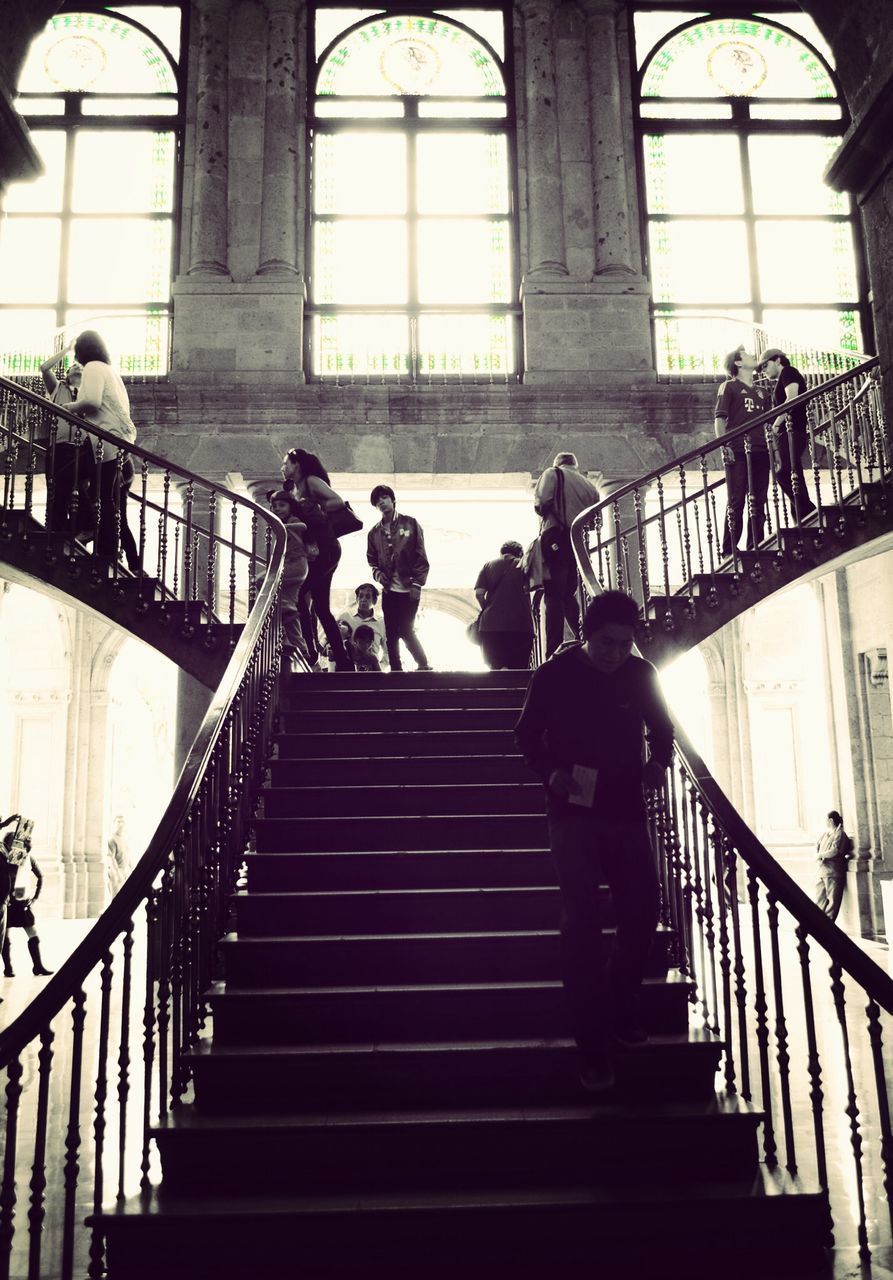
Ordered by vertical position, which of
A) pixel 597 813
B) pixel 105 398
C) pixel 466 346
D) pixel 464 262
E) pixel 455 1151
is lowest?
pixel 455 1151

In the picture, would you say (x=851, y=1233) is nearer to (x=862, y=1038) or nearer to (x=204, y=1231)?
(x=204, y=1231)

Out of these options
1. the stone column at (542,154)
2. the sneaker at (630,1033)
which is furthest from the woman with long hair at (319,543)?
the stone column at (542,154)

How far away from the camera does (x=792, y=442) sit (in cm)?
865

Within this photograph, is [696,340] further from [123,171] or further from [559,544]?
[123,171]

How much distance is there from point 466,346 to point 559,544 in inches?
254

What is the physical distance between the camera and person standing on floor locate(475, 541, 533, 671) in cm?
844

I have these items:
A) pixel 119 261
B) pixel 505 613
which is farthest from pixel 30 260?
pixel 505 613

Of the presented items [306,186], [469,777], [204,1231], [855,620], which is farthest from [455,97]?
[204,1231]

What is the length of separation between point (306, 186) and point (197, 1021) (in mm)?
12412

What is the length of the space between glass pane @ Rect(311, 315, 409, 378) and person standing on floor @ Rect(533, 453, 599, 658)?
5860 millimetres

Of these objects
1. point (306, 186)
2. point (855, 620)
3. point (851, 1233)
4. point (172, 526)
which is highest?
point (306, 186)

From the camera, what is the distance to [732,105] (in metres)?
15.0

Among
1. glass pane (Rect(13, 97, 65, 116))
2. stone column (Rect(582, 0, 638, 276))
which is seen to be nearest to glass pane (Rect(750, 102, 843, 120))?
stone column (Rect(582, 0, 638, 276))

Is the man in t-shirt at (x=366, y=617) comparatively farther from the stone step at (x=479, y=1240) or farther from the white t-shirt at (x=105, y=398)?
the stone step at (x=479, y=1240)
